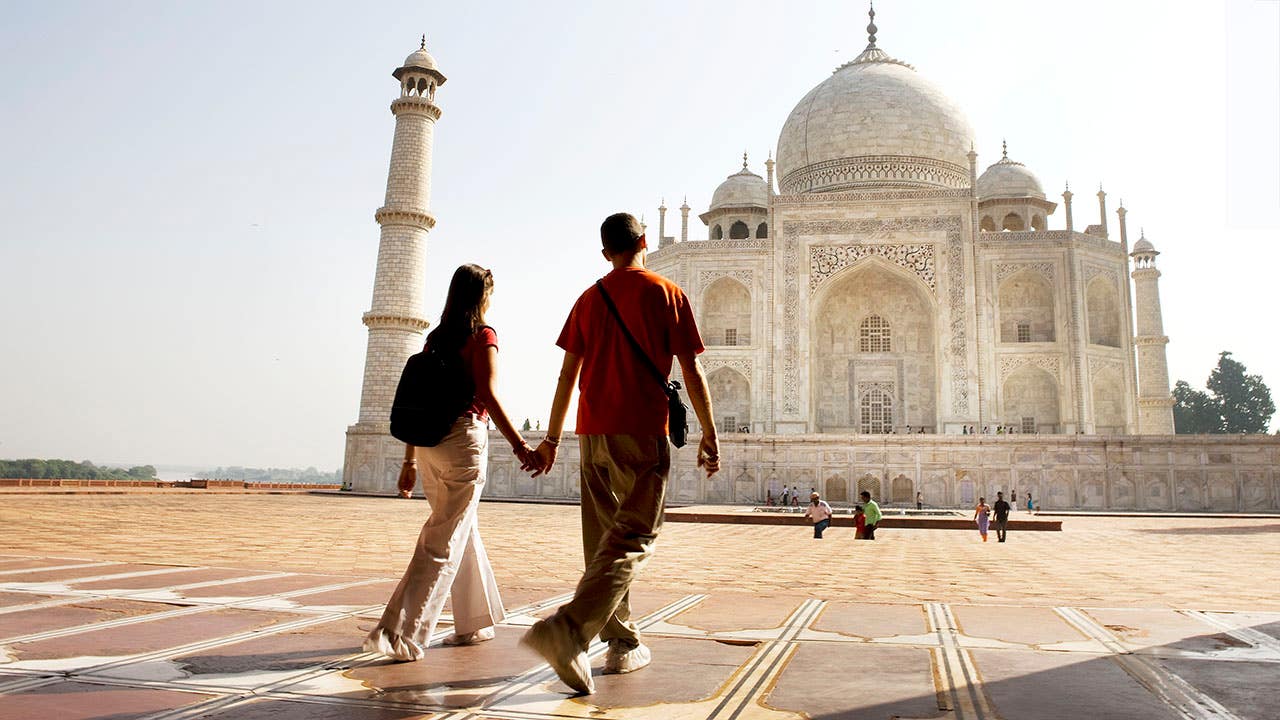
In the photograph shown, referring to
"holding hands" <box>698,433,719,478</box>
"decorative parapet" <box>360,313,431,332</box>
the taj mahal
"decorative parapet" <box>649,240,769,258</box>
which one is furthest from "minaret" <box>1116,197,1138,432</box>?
"holding hands" <box>698,433,719,478</box>

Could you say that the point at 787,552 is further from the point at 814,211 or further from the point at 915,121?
the point at 915,121

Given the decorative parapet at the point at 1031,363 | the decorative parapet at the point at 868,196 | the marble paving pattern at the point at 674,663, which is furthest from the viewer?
the decorative parapet at the point at 868,196

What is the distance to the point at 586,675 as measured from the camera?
219 centimetres

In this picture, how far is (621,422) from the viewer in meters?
2.53

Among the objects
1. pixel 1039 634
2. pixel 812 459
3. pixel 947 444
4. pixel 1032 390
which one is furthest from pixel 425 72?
pixel 1039 634

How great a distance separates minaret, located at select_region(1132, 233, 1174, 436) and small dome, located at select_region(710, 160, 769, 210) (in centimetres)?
1231

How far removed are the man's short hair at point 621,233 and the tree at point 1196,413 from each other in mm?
51590

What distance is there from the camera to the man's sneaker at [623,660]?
2.45 meters

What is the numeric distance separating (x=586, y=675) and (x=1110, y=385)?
91.7 ft

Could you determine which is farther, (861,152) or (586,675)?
(861,152)

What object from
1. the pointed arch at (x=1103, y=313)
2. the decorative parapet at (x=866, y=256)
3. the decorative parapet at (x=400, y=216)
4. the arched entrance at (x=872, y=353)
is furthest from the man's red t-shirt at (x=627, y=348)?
the pointed arch at (x=1103, y=313)

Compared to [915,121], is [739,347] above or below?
below

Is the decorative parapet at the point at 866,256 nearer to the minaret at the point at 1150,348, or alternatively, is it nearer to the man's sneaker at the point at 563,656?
the minaret at the point at 1150,348

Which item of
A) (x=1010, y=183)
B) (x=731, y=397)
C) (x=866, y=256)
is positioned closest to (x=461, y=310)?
(x=731, y=397)
